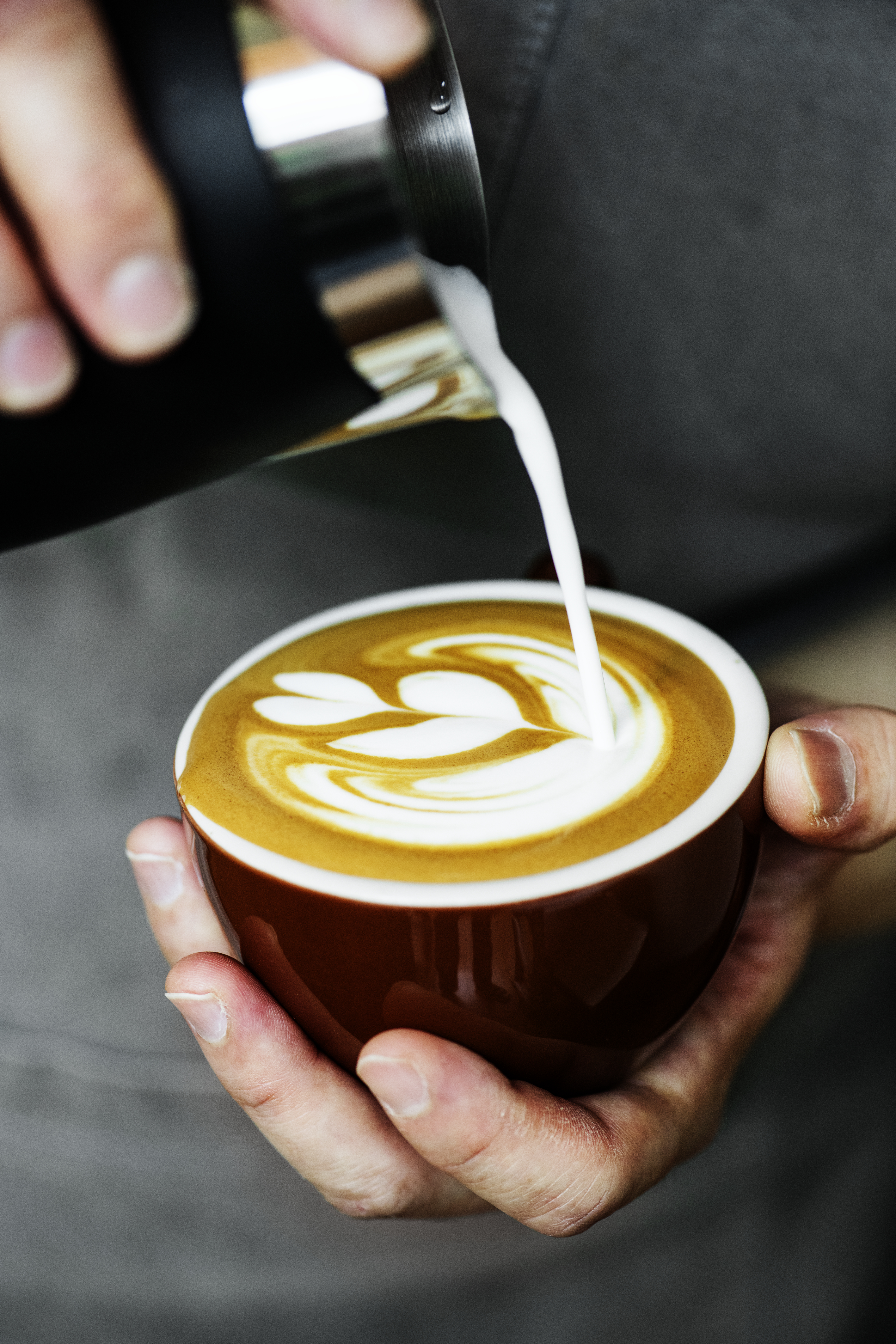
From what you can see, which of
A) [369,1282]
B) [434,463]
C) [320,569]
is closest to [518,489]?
[434,463]

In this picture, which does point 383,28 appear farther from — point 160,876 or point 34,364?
point 160,876

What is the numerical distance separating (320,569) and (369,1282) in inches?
27.9

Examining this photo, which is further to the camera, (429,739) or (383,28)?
(429,739)

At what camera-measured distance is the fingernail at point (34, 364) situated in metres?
0.43

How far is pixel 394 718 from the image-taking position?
0.68 meters

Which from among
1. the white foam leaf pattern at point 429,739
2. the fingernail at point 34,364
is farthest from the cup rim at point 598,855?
the fingernail at point 34,364

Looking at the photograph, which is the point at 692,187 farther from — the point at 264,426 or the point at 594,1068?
the point at 594,1068

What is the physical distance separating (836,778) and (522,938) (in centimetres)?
25

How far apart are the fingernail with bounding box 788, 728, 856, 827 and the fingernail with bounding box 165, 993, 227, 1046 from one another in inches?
14.6

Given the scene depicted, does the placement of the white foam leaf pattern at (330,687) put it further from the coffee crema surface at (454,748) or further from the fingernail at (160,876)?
the fingernail at (160,876)

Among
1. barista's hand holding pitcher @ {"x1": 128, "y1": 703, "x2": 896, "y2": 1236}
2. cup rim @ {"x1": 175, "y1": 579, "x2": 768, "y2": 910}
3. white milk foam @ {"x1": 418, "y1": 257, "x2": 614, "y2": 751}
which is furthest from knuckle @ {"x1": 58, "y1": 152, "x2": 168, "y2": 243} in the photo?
barista's hand holding pitcher @ {"x1": 128, "y1": 703, "x2": 896, "y2": 1236}

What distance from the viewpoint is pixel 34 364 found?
0.43 meters

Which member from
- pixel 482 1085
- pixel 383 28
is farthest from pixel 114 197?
pixel 482 1085

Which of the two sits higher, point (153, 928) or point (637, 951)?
point (637, 951)
